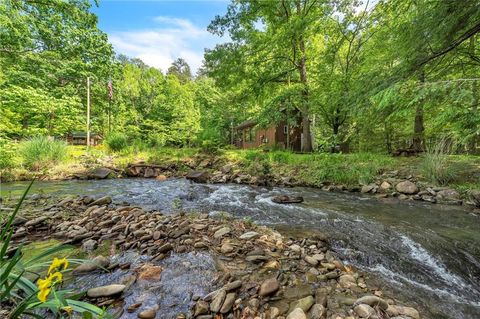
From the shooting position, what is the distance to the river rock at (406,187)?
254 inches

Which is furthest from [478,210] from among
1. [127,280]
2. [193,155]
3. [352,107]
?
[193,155]

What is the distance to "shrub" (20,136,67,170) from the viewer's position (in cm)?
886

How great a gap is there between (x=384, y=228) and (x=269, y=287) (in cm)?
296

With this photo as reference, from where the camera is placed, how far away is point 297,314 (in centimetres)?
181

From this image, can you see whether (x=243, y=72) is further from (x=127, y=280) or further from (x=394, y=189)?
(x=127, y=280)

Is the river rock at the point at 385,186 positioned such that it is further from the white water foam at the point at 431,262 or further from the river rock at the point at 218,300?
the river rock at the point at 218,300

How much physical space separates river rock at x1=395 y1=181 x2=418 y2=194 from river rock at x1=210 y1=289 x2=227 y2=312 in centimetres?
655

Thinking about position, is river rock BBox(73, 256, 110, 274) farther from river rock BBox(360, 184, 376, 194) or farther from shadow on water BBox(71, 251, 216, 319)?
river rock BBox(360, 184, 376, 194)

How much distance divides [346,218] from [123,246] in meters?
3.95

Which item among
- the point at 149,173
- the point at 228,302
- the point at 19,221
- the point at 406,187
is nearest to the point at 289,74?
the point at 406,187

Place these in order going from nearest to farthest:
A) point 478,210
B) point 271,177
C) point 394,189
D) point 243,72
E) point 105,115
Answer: point 478,210
point 394,189
point 271,177
point 243,72
point 105,115

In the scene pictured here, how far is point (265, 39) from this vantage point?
11.3 m

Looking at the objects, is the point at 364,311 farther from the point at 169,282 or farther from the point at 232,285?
the point at 169,282

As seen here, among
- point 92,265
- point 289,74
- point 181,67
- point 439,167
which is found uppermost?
point 181,67
